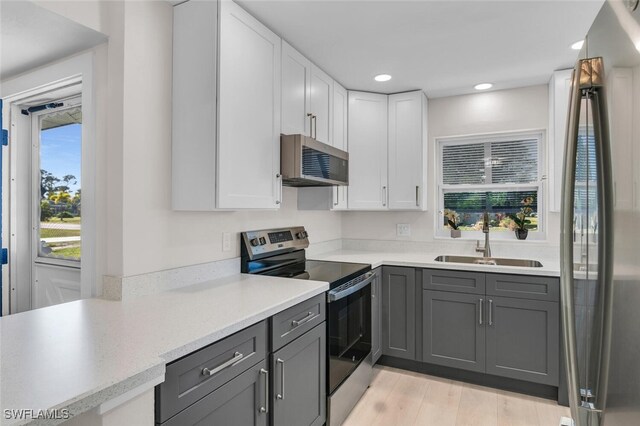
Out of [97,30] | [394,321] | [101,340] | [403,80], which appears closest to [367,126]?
[403,80]

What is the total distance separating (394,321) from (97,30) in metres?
2.71

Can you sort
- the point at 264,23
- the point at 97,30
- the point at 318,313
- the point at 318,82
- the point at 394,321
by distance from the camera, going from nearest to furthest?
the point at 97,30, the point at 318,313, the point at 264,23, the point at 318,82, the point at 394,321

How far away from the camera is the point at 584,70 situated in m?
0.89

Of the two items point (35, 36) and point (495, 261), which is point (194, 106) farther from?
point (495, 261)

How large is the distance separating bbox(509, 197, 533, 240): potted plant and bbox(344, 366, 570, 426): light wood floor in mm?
1326

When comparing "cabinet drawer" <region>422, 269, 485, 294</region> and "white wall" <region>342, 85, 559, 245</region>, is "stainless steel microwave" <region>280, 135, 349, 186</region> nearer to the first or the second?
"cabinet drawer" <region>422, 269, 485, 294</region>

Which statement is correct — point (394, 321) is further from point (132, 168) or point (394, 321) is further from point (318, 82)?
point (132, 168)

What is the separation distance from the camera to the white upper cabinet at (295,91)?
230cm

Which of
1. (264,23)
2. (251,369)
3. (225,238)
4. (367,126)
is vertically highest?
(264,23)

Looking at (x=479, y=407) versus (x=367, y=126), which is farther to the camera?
(x=367, y=126)

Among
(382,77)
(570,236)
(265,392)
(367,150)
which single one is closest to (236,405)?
(265,392)

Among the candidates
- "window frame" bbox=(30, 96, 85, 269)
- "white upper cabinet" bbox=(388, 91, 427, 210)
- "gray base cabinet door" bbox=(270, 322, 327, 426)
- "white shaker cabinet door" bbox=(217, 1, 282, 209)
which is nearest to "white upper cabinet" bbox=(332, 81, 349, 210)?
"white upper cabinet" bbox=(388, 91, 427, 210)

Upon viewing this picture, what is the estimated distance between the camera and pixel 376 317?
110 inches

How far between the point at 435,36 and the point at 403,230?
6.11 ft
